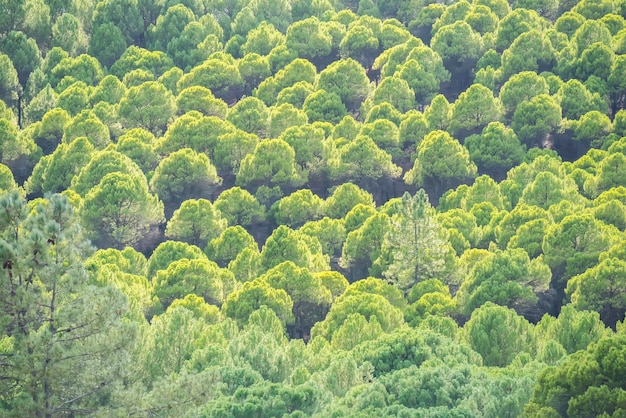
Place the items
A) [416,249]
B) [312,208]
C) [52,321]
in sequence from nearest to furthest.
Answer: [52,321]
[416,249]
[312,208]

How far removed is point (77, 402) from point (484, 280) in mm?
36288

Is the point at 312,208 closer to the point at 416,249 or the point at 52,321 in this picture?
the point at 416,249

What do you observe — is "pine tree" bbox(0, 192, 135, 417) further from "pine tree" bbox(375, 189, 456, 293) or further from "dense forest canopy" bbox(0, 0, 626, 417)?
"pine tree" bbox(375, 189, 456, 293)

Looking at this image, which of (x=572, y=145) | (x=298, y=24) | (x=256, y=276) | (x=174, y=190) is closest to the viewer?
(x=256, y=276)

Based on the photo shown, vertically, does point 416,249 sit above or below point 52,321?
above

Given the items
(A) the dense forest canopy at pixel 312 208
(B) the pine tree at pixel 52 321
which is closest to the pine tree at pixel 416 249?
(A) the dense forest canopy at pixel 312 208

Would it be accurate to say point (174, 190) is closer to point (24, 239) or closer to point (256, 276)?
point (256, 276)

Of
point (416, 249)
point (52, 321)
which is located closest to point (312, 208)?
point (416, 249)

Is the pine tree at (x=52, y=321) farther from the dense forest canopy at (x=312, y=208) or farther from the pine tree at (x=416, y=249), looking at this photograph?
the pine tree at (x=416, y=249)

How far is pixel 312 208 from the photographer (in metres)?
84.9

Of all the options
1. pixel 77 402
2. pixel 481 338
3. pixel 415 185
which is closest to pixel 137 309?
pixel 481 338

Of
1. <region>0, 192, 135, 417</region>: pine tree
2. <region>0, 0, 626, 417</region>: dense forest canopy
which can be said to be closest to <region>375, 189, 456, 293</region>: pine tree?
<region>0, 0, 626, 417</region>: dense forest canopy

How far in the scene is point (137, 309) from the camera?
59.0 meters

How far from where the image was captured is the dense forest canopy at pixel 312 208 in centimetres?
3431
